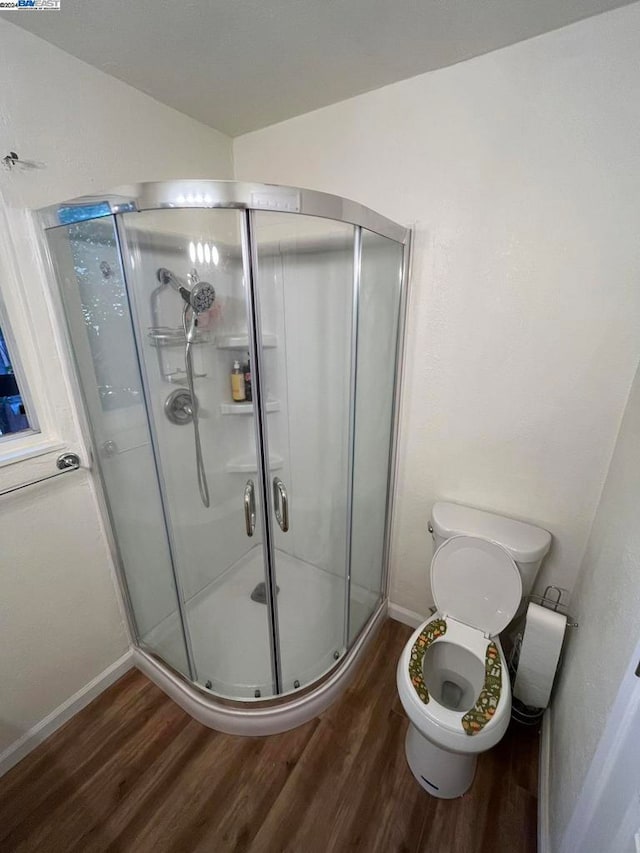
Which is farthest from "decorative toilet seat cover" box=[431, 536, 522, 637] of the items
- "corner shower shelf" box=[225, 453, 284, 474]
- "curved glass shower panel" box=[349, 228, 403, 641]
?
"corner shower shelf" box=[225, 453, 284, 474]

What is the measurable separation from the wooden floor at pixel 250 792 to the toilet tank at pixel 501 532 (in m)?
0.75

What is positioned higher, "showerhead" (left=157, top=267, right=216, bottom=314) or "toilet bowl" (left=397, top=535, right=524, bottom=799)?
"showerhead" (left=157, top=267, right=216, bottom=314)

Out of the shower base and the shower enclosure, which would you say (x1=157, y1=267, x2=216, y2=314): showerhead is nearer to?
the shower enclosure

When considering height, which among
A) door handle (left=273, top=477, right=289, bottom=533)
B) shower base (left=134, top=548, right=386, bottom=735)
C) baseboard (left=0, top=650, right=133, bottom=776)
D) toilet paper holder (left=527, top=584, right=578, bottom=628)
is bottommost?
baseboard (left=0, top=650, right=133, bottom=776)

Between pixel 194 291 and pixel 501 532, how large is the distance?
5.08 ft

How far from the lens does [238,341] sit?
4.19 ft

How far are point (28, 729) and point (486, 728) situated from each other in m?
1.70

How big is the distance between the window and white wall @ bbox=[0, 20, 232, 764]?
10 centimetres

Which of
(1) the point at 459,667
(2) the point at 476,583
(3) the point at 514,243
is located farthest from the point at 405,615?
(3) the point at 514,243

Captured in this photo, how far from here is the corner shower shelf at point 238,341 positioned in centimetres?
122

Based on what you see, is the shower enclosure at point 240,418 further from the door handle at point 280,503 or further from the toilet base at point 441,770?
the toilet base at point 441,770

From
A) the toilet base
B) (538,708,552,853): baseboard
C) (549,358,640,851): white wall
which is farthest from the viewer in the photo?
the toilet base

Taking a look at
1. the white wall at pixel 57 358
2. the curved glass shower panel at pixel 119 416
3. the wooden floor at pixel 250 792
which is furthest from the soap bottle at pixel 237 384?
the wooden floor at pixel 250 792

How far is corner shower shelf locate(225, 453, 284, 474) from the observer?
4.10 ft
